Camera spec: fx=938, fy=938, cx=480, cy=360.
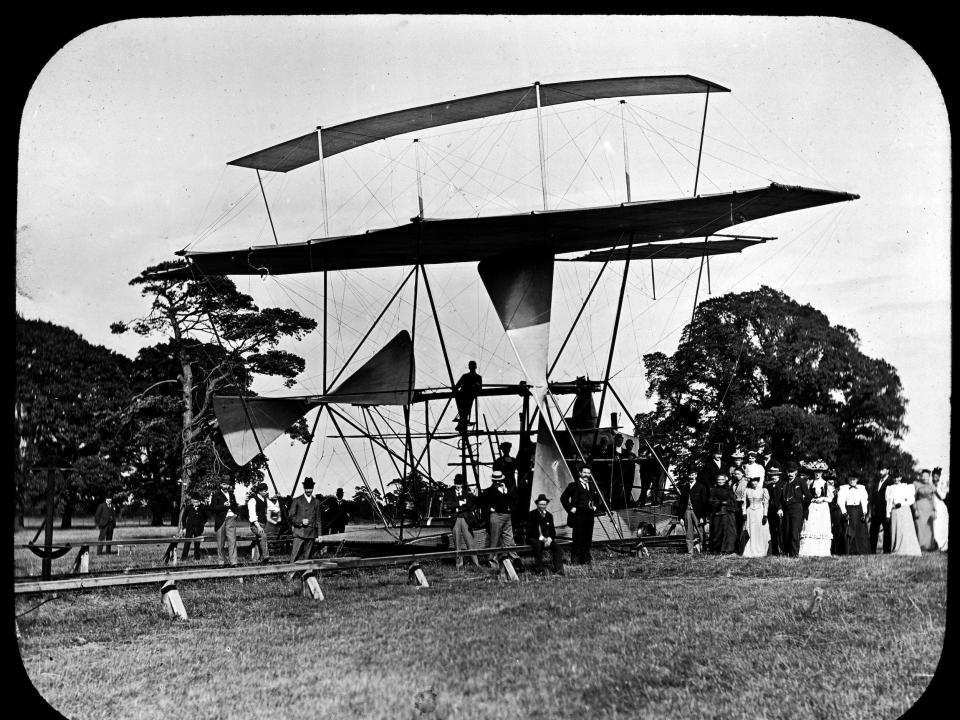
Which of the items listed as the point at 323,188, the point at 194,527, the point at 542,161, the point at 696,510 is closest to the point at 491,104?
the point at 542,161

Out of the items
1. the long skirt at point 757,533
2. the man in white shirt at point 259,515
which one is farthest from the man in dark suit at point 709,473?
the man in white shirt at point 259,515

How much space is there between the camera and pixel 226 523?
579 inches

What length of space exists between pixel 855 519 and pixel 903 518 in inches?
33.5

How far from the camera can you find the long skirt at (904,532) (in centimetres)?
1491

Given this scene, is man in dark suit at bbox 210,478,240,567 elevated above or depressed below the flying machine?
below

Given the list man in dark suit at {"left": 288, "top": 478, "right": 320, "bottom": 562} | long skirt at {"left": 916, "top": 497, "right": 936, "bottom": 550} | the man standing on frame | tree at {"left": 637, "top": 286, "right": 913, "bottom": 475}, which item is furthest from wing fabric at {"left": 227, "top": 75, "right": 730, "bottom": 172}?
tree at {"left": 637, "top": 286, "right": 913, "bottom": 475}

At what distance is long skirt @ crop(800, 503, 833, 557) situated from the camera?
613 inches

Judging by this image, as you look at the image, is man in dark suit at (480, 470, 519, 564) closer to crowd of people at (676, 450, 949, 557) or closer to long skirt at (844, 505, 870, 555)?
crowd of people at (676, 450, 949, 557)

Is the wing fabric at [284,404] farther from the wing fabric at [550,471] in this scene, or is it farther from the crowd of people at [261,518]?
the wing fabric at [550,471]

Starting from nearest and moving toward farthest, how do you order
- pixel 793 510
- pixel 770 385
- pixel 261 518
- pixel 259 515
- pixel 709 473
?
pixel 793 510, pixel 259 515, pixel 261 518, pixel 709 473, pixel 770 385

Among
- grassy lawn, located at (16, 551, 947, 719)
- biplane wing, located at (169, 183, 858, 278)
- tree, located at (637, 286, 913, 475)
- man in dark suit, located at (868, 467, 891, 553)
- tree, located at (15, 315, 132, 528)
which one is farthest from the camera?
tree, located at (637, 286, 913, 475)

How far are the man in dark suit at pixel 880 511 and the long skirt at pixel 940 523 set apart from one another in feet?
2.37

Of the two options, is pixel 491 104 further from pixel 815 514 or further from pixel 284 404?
pixel 815 514

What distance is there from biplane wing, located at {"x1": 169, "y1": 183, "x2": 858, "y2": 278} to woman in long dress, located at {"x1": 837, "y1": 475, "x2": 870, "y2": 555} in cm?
482
